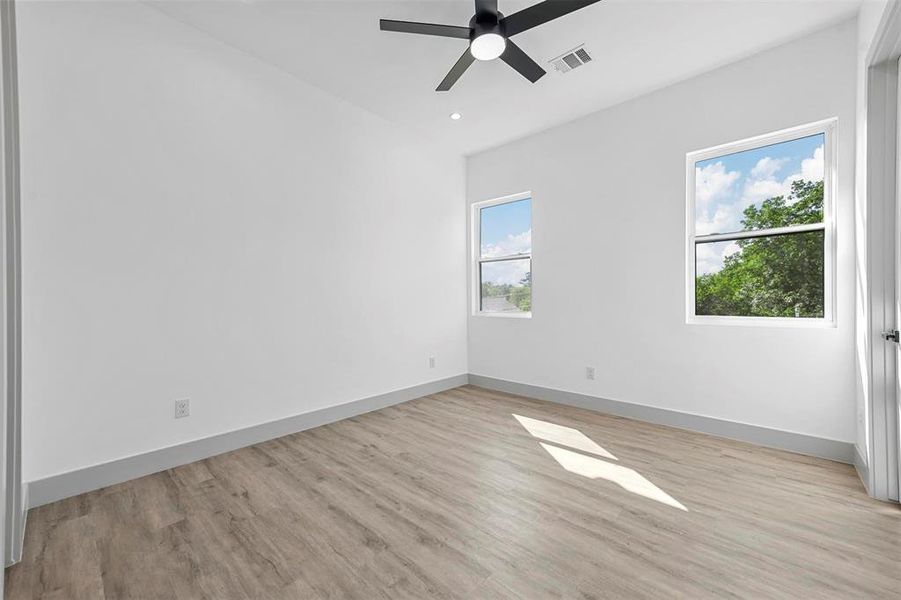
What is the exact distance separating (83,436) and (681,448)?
3.85 meters

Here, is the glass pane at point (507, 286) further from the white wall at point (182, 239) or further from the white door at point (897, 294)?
the white door at point (897, 294)

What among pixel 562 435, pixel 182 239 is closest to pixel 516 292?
pixel 562 435

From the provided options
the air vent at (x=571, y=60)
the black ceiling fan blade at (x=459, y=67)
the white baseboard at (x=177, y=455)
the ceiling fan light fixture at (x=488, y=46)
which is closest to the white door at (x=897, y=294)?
the air vent at (x=571, y=60)

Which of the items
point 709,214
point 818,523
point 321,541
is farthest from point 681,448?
point 321,541

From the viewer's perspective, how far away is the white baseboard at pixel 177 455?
84.4 inches

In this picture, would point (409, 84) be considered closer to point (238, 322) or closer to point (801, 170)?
point (238, 322)

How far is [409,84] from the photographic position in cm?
331

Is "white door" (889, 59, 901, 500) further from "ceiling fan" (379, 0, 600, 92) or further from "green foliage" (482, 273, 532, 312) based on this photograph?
"green foliage" (482, 273, 532, 312)

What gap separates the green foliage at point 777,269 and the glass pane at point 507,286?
1778 mm

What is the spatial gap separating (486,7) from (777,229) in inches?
101

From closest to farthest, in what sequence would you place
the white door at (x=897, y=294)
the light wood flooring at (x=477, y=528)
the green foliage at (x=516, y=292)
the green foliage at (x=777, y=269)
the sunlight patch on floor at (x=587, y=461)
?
the light wood flooring at (x=477, y=528), the white door at (x=897, y=294), the sunlight patch on floor at (x=587, y=461), the green foliage at (x=777, y=269), the green foliage at (x=516, y=292)

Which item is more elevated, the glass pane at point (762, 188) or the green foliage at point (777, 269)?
the glass pane at point (762, 188)

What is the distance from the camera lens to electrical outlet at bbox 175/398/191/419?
2600 mm

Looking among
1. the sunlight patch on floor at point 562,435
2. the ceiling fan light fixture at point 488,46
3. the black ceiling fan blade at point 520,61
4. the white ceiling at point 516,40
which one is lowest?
the sunlight patch on floor at point 562,435
